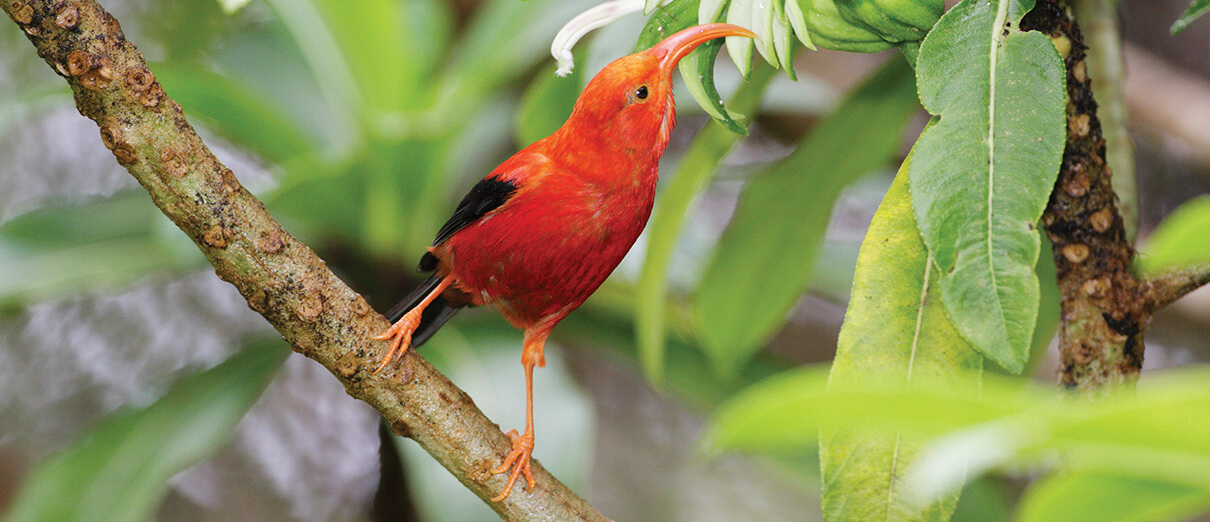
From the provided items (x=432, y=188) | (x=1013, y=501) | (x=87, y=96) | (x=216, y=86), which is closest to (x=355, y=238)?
(x=432, y=188)

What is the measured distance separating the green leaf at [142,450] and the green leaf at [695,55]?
99 centimetres

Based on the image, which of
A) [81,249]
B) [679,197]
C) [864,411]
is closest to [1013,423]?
[864,411]

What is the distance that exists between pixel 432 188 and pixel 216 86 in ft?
1.15

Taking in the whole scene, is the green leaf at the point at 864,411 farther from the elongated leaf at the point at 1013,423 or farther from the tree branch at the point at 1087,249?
the tree branch at the point at 1087,249

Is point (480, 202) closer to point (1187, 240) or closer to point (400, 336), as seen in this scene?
point (400, 336)

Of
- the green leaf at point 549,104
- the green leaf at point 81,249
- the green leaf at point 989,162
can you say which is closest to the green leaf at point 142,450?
the green leaf at point 81,249

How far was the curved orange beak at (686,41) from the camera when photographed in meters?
0.54

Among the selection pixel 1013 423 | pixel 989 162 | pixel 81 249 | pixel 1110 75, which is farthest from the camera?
pixel 81 249

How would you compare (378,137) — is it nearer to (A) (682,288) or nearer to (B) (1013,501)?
(A) (682,288)

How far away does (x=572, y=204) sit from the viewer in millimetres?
585

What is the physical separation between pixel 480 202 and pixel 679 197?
305 mm

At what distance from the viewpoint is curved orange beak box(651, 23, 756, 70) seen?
0.54 m

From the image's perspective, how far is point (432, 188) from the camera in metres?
1.34

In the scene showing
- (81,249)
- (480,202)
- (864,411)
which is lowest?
(864,411)
